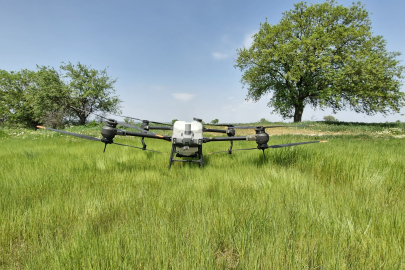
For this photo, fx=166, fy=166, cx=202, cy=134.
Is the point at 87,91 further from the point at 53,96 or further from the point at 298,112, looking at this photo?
the point at 298,112

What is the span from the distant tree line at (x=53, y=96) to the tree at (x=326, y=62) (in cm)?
2690

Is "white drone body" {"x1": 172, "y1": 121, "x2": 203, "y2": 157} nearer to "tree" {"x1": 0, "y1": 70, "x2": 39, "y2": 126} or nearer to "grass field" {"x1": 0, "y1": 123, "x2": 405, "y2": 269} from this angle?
"grass field" {"x1": 0, "y1": 123, "x2": 405, "y2": 269}

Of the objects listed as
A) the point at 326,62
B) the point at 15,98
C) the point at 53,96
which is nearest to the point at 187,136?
the point at 326,62

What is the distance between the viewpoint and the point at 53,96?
27172 mm

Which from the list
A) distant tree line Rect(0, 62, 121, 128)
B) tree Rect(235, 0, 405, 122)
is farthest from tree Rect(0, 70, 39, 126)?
tree Rect(235, 0, 405, 122)

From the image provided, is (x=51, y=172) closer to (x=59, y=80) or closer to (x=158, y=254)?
(x=158, y=254)

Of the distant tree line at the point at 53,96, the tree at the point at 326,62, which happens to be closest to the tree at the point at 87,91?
the distant tree line at the point at 53,96

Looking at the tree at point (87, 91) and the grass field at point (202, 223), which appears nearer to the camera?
the grass field at point (202, 223)

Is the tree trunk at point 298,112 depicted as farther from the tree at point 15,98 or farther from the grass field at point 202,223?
the tree at point 15,98

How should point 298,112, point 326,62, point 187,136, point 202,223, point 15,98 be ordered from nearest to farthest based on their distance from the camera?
point 202,223 < point 187,136 < point 326,62 < point 298,112 < point 15,98

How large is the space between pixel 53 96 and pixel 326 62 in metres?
40.1

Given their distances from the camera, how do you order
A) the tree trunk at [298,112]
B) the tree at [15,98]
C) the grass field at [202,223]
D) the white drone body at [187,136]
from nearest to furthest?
the grass field at [202,223]
the white drone body at [187,136]
the tree trunk at [298,112]
the tree at [15,98]

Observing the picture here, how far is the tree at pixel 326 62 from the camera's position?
20.3m

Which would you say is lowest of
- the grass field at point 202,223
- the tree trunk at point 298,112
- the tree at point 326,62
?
the grass field at point 202,223
